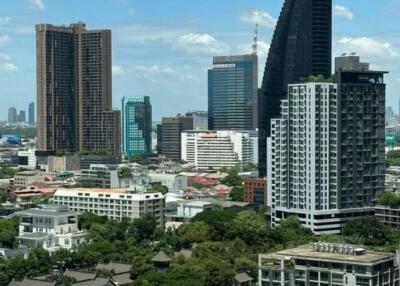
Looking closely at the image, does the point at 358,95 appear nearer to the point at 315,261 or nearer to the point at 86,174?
the point at 315,261

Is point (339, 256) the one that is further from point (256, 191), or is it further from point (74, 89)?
point (74, 89)

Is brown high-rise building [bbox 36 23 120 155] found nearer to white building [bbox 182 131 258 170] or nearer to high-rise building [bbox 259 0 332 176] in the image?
white building [bbox 182 131 258 170]

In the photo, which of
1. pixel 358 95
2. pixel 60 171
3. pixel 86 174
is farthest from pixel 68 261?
pixel 60 171

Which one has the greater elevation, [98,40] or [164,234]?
[98,40]

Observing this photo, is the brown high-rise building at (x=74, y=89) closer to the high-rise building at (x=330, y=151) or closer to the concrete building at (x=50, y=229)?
the concrete building at (x=50, y=229)

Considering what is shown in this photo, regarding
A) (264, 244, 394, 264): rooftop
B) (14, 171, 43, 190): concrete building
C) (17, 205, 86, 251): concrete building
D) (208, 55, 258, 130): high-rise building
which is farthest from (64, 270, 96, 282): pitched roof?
(208, 55, 258, 130): high-rise building

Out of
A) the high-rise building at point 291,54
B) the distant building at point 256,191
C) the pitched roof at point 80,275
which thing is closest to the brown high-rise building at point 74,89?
the high-rise building at point 291,54

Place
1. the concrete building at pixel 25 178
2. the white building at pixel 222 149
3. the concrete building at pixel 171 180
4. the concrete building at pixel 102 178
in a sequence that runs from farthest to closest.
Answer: the white building at pixel 222 149 → the concrete building at pixel 25 178 → the concrete building at pixel 171 180 → the concrete building at pixel 102 178
